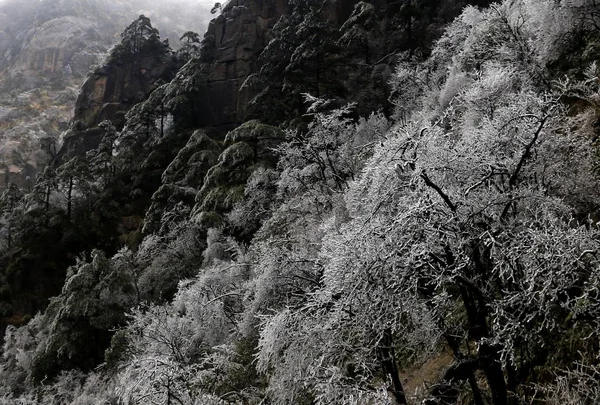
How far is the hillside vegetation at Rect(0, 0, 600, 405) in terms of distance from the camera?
28.2ft

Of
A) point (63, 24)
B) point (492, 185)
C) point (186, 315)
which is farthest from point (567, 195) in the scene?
point (63, 24)

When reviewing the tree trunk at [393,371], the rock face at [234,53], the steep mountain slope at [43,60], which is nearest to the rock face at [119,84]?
the rock face at [234,53]

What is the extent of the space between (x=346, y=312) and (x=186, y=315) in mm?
12657

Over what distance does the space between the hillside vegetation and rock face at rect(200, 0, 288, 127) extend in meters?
2.68

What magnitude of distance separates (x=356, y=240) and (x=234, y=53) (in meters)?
45.0

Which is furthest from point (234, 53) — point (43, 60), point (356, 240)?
point (43, 60)

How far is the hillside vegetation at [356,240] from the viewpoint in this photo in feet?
28.2

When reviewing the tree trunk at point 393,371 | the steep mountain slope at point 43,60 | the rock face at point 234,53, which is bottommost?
the tree trunk at point 393,371

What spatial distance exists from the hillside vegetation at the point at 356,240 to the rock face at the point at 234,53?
2.68 meters

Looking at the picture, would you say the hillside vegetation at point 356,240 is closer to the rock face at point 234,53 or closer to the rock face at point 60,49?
the rock face at point 234,53

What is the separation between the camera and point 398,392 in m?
10.1

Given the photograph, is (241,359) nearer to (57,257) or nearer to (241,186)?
(241,186)

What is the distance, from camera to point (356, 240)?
902 cm

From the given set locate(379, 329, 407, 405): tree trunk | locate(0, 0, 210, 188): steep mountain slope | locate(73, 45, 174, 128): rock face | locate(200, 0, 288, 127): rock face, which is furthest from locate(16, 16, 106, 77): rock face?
locate(379, 329, 407, 405): tree trunk
